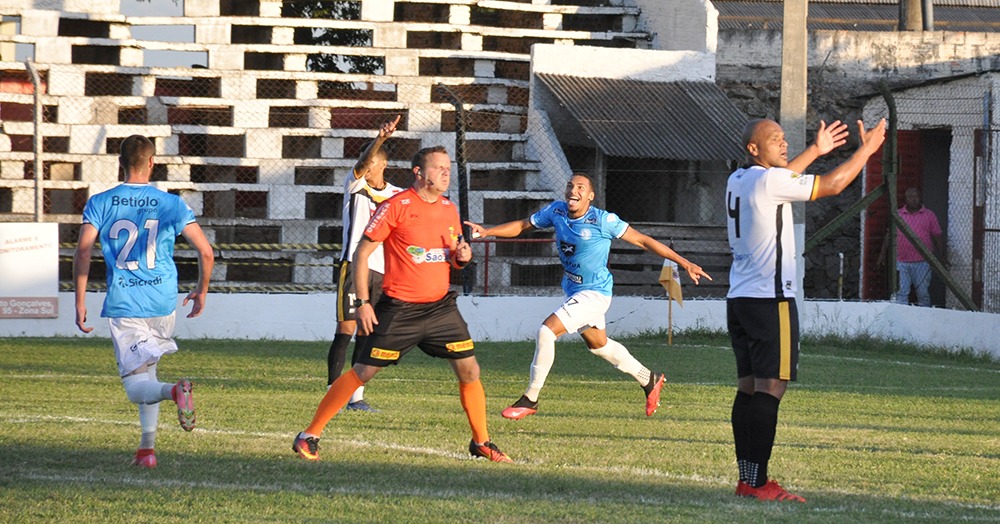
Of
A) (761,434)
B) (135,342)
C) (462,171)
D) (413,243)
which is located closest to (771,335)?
(761,434)

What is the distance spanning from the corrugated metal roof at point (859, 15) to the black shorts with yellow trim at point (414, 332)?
960 inches

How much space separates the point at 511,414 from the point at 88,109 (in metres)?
15.6

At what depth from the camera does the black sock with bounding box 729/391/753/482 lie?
7480mm

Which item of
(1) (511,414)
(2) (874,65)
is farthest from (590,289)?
(2) (874,65)

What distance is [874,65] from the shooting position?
86.3ft

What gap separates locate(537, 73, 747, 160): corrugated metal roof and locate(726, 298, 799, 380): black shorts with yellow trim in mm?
15260

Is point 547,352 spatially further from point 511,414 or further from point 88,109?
point 88,109

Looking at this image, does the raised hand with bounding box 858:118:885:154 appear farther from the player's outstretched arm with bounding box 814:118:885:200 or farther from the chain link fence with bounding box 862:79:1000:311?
the chain link fence with bounding box 862:79:1000:311

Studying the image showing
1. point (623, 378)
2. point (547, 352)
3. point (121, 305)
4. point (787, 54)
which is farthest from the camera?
point (787, 54)

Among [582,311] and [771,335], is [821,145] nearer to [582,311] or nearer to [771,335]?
[771,335]

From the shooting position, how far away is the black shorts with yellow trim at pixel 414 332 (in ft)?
28.1

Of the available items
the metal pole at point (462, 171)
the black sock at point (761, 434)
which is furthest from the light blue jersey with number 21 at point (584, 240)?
the metal pole at point (462, 171)

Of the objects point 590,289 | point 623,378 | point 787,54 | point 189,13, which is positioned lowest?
point 623,378

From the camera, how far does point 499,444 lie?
9.27 m
